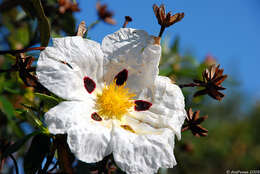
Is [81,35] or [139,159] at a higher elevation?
[81,35]

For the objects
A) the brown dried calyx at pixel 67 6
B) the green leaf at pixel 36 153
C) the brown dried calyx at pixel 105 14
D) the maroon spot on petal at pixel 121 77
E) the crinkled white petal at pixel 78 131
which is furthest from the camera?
the brown dried calyx at pixel 105 14

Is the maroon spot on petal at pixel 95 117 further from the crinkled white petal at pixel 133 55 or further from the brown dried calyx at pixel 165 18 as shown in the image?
the brown dried calyx at pixel 165 18

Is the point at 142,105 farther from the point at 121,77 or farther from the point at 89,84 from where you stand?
the point at 89,84

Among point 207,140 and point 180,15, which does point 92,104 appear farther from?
point 207,140

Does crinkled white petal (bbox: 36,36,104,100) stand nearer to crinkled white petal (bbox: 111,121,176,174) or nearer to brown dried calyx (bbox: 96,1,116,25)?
crinkled white petal (bbox: 111,121,176,174)

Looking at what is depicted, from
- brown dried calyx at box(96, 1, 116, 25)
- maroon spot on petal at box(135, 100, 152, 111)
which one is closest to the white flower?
maroon spot on petal at box(135, 100, 152, 111)

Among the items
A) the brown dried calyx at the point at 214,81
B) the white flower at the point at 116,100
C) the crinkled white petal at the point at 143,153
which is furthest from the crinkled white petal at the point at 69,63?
the brown dried calyx at the point at 214,81

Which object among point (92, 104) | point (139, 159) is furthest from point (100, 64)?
point (139, 159)
